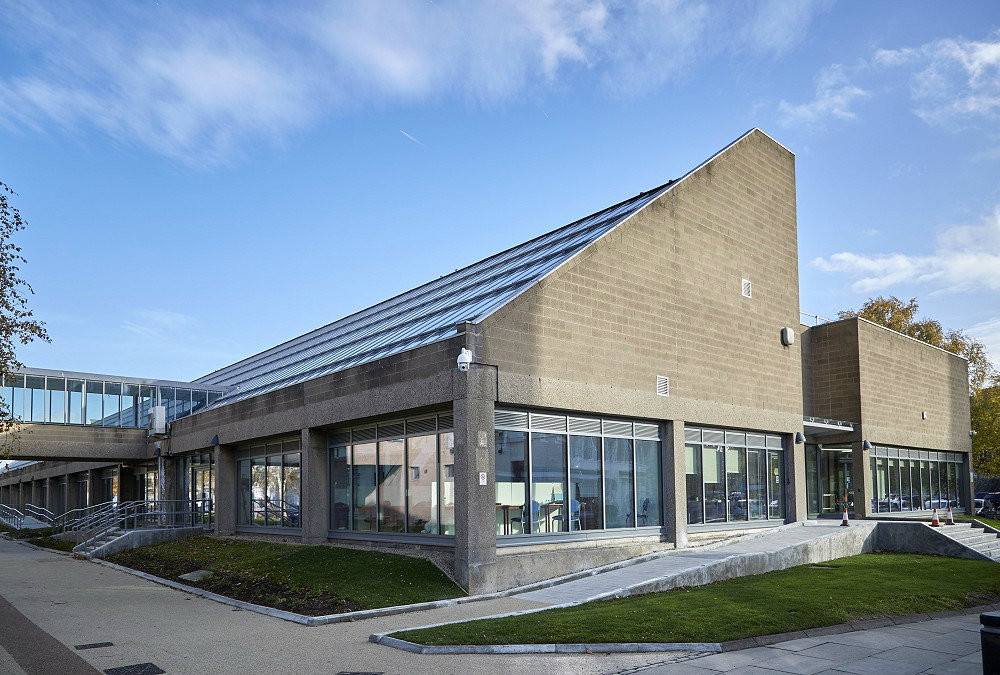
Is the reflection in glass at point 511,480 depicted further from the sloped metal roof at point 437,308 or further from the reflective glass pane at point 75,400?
the reflective glass pane at point 75,400

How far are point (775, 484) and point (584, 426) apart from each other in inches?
365

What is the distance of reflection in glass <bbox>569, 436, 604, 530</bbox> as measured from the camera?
18328 mm

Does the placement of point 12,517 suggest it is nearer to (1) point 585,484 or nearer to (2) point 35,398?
(2) point 35,398

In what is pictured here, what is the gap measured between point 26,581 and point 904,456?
104 ft

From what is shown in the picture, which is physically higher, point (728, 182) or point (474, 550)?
point (728, 182)

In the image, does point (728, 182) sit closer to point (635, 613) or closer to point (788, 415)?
point (788, 415)

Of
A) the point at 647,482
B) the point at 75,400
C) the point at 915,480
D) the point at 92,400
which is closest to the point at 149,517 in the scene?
the point at 92,400

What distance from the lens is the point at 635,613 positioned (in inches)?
493

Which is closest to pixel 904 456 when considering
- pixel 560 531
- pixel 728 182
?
pixel 728 182

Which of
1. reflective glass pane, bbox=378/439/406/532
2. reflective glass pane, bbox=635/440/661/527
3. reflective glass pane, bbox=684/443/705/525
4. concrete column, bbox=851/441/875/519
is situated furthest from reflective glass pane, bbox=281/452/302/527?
concrete column, bbox=851/441/875/519

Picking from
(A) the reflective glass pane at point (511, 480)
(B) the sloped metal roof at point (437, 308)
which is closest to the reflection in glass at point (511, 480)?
(A) the reflective glass pane at point (511, 480)

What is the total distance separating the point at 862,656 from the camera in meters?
10.6

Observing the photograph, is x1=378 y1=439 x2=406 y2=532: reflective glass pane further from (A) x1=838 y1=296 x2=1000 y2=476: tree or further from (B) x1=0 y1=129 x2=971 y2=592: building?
(A) x1=838 y1=296 x2=1000 y2=476: tree

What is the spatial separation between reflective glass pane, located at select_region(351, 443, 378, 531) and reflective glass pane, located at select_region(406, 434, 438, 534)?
5.26 feet
